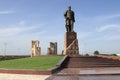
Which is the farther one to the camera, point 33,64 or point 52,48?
point 52,48

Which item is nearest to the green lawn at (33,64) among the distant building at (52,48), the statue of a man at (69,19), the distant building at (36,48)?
the statue of a man at (69,19)

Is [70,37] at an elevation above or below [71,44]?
above

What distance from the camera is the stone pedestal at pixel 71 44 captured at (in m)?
26.5

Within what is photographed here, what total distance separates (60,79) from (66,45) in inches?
612

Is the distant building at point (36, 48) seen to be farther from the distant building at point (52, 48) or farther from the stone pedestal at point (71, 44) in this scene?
the stone pedestal at point (71, 44)

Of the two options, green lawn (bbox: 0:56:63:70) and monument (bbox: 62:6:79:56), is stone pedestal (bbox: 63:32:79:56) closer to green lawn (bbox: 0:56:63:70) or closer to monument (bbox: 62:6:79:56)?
monument (bbox: 62:6:79:56)

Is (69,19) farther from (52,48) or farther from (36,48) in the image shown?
(36,48)

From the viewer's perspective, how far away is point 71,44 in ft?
87.0

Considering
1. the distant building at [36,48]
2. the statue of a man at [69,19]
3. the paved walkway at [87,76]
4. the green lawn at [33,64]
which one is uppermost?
the statue of a man at [69,19]

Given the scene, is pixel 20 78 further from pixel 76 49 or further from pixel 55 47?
pixel 55 47

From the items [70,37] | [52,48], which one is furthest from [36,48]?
[70,37]

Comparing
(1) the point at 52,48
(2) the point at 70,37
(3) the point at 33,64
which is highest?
(2) the point at 70,37

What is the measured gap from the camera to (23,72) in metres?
14.1

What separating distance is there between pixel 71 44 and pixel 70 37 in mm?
1011
